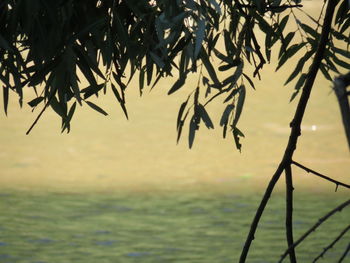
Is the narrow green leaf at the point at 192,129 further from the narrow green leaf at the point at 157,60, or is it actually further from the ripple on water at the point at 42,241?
the ripple on water at the point at 42,241

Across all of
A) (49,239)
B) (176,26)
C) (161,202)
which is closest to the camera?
(176,26)

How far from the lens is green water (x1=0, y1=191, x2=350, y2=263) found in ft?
14.1

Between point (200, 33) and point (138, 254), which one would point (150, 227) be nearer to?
point (138, 254)

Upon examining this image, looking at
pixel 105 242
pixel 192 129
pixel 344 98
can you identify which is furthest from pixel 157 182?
pixel 344 98

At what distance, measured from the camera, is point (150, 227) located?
4.81 metres

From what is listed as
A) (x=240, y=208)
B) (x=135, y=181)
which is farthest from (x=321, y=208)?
(x=135, y=181)

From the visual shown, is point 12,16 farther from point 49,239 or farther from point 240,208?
point 240,208

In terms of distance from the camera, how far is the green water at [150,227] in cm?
429


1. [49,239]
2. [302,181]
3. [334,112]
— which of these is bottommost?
[49,239]

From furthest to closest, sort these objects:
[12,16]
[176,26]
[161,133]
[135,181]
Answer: [161,133]
[135,181]
[12,16]
[176,26]

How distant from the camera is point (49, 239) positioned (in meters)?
4.54

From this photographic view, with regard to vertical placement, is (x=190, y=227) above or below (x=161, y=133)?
below

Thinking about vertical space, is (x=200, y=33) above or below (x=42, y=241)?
above

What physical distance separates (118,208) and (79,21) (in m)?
3.07
